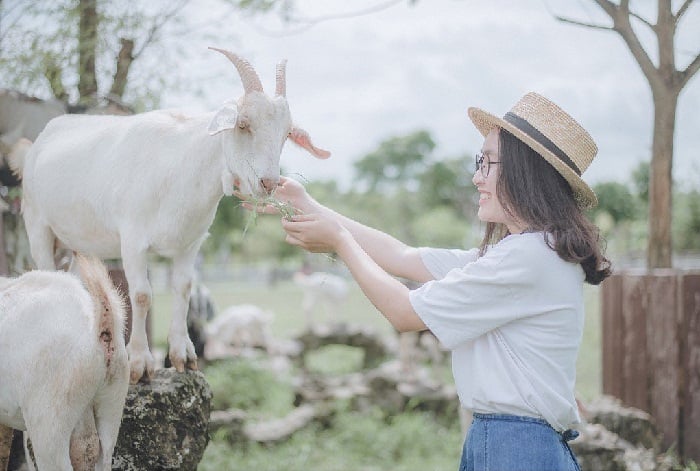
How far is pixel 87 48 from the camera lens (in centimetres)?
503

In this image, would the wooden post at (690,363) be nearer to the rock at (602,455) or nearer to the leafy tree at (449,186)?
the rock at (602,455)

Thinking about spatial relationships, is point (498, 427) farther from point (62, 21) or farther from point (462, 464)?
point (62, 21)

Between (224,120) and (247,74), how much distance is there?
0.80 feet

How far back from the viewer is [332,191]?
67.1 m

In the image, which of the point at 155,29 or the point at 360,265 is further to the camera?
the point at 155,29

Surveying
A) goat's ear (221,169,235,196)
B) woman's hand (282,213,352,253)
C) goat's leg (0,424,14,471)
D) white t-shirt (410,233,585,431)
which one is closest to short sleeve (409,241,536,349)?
white t-shirt (410,233,585,431)

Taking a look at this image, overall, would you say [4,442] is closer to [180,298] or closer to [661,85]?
[180,298]

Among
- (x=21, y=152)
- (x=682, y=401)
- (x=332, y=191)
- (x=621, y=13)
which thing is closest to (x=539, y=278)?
(x=21, y=152)

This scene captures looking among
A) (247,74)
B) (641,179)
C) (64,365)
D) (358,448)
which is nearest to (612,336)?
→ (358,448)

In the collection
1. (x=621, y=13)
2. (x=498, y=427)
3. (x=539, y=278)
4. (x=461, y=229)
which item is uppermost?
(x=621, y=13)

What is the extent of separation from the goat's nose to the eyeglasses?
0.76 meters

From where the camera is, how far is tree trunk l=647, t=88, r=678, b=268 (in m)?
5.73

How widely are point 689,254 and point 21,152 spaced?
3216cm

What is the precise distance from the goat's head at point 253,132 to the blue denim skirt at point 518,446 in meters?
1.20
